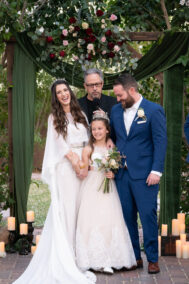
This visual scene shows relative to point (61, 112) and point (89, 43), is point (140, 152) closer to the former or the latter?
point (61, 112)

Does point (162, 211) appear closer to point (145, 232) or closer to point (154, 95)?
point (145, 232)

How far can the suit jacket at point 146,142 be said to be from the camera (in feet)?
14.8

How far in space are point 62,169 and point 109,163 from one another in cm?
47

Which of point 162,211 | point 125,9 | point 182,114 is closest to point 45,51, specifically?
point 125,9

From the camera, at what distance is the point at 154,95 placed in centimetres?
706

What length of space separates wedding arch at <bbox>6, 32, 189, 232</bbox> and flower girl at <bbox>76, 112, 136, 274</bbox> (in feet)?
3.93

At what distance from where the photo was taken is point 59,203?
15.4ft

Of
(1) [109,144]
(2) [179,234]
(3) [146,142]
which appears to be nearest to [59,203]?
(1) [109,144]

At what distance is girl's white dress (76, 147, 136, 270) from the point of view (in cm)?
462

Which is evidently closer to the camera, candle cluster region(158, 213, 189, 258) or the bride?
the bride

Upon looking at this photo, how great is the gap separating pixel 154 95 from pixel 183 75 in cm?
134

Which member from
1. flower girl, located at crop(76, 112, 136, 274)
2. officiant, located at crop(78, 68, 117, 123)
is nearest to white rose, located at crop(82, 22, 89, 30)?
officiant, located at crop(78, 68, 117, 123)

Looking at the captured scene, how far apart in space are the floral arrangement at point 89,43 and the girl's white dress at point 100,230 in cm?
136

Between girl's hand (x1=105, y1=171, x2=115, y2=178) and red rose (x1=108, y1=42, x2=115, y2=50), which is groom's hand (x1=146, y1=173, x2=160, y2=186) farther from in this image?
red rose (x1=108, y1=42, x2=115, y2=50)
